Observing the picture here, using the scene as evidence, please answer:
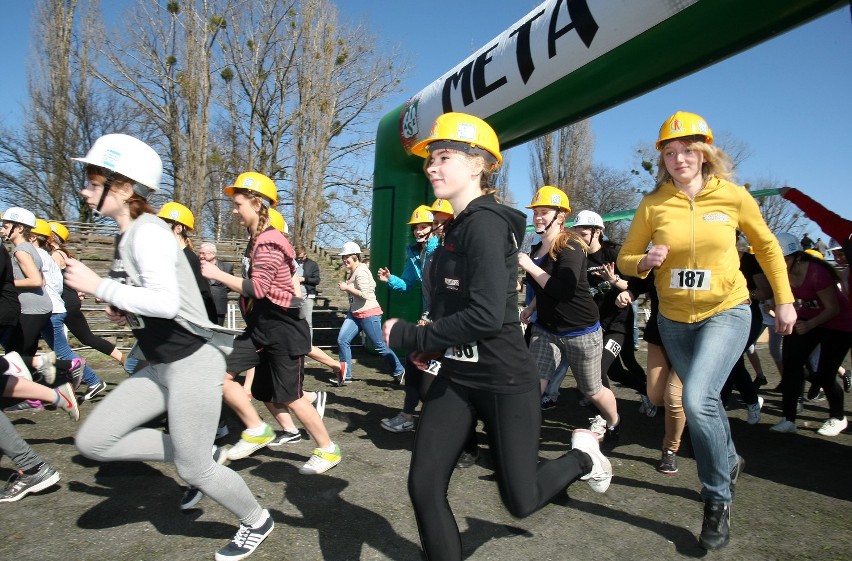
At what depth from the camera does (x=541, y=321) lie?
182 inches

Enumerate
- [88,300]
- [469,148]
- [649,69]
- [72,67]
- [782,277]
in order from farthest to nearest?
[72,67] < [88,300] < [649,69] < [782,277] < [469,148]

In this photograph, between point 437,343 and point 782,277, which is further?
point 782,277

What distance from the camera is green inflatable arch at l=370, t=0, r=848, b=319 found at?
387 cm

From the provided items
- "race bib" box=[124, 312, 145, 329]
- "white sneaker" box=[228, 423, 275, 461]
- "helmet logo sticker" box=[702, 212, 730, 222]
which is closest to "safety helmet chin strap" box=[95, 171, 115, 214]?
"race bib" box=[124, 312, 145, 329]

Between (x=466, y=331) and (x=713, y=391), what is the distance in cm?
159

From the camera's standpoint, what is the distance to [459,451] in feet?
7.70

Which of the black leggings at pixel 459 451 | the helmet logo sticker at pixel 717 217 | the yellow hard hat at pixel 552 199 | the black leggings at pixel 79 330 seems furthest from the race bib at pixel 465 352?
the black leggings at pixel 79 330

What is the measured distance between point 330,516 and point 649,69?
13.2ft

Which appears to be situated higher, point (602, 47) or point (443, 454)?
point (602, 47)

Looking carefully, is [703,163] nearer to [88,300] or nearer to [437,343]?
[437,343]

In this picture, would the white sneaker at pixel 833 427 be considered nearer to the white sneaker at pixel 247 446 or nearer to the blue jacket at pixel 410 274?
the blue jacket at pixel 410 274

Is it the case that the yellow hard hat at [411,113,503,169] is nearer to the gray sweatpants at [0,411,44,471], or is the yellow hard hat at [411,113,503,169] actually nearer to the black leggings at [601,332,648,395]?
the gray sweatpants at [0,411,44,471]

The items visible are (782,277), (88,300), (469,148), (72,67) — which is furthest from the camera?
(72,67)

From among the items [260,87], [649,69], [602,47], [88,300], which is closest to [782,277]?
[649,69]
